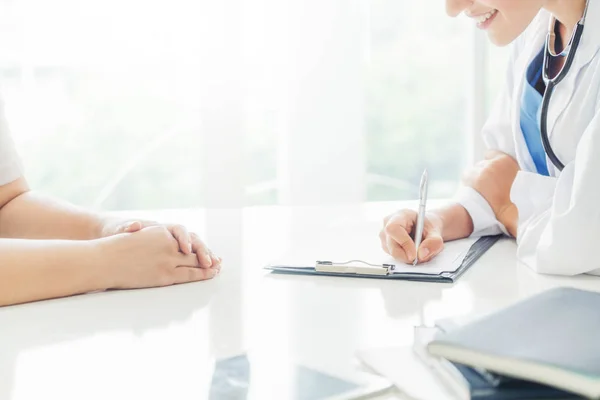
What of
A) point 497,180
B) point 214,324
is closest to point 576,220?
point 497,180

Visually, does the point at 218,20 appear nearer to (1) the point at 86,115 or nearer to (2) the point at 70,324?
(1) the point at 86,115

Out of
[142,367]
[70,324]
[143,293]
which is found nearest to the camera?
[142,367]

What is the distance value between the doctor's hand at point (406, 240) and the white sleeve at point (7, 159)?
0.69m

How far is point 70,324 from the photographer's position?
889 millimetres

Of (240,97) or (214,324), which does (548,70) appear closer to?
(214,324)

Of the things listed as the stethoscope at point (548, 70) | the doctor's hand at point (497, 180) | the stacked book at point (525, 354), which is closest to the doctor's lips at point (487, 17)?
the stethoscope at point (548, 70)

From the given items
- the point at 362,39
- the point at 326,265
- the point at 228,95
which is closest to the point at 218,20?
the point at 228,95

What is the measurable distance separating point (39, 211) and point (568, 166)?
34.7 inches

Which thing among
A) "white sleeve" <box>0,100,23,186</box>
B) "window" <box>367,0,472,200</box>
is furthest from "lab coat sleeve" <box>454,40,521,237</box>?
"window" <box>367,0,472,200</box>

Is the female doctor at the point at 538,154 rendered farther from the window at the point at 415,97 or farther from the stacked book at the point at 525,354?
the window at the point at 415,97

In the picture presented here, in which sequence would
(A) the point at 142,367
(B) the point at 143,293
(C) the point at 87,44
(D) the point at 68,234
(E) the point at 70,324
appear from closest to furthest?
(A) the point at 142,367
(E) the point at 70,324
(B) the point at 143,293
(D) the point at 68,234
(C) the point at 87,44

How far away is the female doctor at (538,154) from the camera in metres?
1.09

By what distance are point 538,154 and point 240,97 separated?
→ 76.6 inches

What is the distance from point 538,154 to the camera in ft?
4.36
